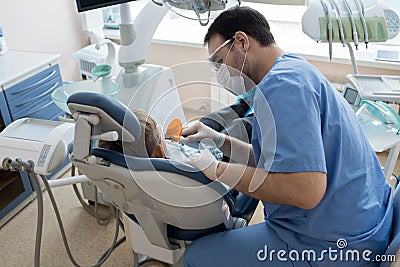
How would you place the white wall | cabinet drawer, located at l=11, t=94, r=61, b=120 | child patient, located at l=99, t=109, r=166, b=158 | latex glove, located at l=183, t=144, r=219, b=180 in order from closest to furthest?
latex glove, located at l=183, t=144, r=219, b=180 → child patient, located at l=99, t=109, r=166, b=158 → cabinet drawer, located at l=11, t=94, r=61, b=120 → the white wall

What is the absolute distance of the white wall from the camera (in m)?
2.54

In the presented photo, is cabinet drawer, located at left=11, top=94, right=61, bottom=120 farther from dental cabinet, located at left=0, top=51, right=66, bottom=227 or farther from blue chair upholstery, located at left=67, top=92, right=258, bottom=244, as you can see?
blue chair upholstery, located at left=67, top=92, right=258, bottom=244

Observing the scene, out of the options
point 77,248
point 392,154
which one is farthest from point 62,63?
point 392,154

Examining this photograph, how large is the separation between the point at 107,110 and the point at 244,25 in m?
0.58

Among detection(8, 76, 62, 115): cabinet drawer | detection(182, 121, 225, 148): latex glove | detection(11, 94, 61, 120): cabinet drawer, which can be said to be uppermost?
detection(182, 121, 225, 148): latex glove

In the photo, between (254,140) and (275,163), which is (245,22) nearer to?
(254,140)

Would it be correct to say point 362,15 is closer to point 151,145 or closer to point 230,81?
point 230,81

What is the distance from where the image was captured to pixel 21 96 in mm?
2117

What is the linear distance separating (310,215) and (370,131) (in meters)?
0.85

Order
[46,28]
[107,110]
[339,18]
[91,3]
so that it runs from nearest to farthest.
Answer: [107,110] → [91,3] → [339,18] → [46,28]

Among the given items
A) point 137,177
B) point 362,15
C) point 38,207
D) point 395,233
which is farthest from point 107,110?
point 362,15

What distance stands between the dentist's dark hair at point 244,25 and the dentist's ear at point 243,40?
0.08ft

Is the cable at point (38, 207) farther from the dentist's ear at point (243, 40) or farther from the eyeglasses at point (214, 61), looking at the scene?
the dentist's ear at point (243, 40)

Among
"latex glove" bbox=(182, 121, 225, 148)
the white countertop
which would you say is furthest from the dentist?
the white countertop
